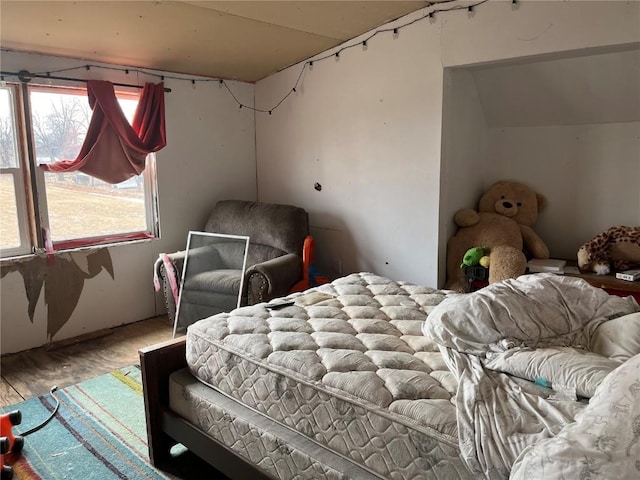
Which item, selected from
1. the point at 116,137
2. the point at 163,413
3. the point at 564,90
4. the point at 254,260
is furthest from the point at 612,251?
the point at 116,137

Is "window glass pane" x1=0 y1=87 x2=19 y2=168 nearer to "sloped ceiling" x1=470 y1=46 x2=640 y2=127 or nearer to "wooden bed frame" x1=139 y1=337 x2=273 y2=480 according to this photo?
"wooden bed frame" x1=139 y1=337 x2=273 y2=480

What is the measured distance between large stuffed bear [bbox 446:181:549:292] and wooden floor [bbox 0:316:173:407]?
223cm

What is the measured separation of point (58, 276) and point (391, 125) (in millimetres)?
2664

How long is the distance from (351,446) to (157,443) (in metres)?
1.05

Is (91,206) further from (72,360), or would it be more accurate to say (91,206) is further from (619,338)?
(619,338)

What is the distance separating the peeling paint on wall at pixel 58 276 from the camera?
11.1 ft

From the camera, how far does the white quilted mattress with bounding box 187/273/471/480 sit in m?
1.37

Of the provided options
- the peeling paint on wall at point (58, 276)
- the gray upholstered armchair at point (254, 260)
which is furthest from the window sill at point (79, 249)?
the gray upholstered armchair at point (254, 260)

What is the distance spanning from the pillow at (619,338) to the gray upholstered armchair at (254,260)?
2.18m

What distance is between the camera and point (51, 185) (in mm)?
3500

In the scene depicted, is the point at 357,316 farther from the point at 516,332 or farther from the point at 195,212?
the point at 195,212

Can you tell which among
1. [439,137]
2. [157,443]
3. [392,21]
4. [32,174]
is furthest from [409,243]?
[32,174]

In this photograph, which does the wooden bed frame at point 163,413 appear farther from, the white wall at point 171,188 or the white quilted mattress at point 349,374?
the white wall at point 171,188

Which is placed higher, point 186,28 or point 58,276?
point 186,28
